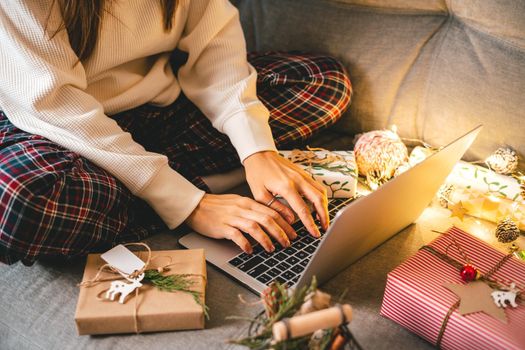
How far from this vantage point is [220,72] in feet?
3.98

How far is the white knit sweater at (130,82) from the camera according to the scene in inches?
35.9

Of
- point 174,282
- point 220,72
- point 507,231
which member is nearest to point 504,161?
point 507,231

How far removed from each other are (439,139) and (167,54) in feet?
2.25

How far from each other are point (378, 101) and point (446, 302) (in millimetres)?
710

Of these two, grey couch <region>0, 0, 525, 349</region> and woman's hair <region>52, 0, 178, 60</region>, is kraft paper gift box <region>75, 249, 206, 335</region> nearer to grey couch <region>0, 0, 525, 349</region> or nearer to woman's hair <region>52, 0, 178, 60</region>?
grey couch <region>0, 0, 525, 349</region>

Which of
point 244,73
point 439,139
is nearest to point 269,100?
point 244,73

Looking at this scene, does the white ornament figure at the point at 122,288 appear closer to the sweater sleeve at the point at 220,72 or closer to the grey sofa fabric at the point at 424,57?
the sweater sleeve at the point at 220,72

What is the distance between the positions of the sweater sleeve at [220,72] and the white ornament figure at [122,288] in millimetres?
406

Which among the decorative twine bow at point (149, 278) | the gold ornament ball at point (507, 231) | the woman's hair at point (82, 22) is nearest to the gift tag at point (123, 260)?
the decorative twine bow at point (149, 278)

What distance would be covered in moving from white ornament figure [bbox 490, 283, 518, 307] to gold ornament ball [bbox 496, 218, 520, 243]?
27 cm

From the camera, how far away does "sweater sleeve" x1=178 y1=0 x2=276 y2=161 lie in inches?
45.0

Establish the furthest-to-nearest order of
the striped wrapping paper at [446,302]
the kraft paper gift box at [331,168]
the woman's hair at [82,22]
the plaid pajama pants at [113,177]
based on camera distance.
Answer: the kraft paper gift box at [331,168]
the woman's hair at [82,22]
the plaid pajama pants at [113,177]
the striped wrapping paper at [446,302]

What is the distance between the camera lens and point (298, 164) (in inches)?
44.7

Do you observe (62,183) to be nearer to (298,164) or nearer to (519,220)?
(298,164)
